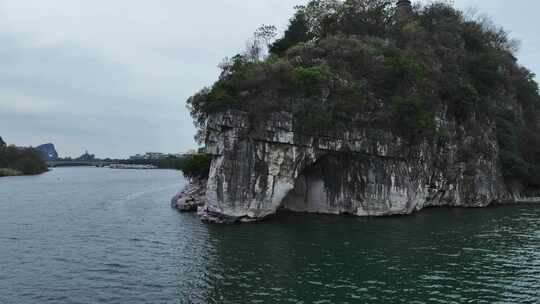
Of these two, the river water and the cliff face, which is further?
the cliff face

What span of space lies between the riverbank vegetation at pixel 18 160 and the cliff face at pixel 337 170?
370ft

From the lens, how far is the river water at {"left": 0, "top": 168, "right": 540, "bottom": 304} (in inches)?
768

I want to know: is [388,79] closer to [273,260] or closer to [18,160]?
[273,260]

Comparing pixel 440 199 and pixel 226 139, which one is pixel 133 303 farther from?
pixel 440 199

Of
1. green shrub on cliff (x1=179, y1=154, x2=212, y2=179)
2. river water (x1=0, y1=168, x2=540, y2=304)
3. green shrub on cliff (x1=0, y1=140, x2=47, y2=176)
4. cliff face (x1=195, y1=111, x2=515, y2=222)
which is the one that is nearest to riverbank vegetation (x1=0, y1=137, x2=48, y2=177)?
green shrub on cliff (x1=0, y1=140, x2=47, y2=176)

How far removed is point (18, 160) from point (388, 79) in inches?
5106

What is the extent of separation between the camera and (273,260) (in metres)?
25.2

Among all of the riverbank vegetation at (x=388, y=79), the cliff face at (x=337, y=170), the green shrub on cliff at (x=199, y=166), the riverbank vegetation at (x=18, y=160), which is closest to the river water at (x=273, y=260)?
the cliff face at (x=337, y=170)

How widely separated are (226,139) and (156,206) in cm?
2054

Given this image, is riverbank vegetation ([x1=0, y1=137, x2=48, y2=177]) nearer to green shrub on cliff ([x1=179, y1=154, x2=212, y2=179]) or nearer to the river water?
green shrub on cliff ([x1=179, y1=154, x2=212, y2=179])

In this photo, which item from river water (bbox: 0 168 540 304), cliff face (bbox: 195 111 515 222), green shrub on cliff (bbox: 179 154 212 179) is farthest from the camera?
green shrub on cliff (bbox: 179 154 212 179)

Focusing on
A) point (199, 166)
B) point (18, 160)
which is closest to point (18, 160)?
point (18, 160)

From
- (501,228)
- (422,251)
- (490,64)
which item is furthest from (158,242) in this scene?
(490,64)

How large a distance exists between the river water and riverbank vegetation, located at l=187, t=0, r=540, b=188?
11.3m
